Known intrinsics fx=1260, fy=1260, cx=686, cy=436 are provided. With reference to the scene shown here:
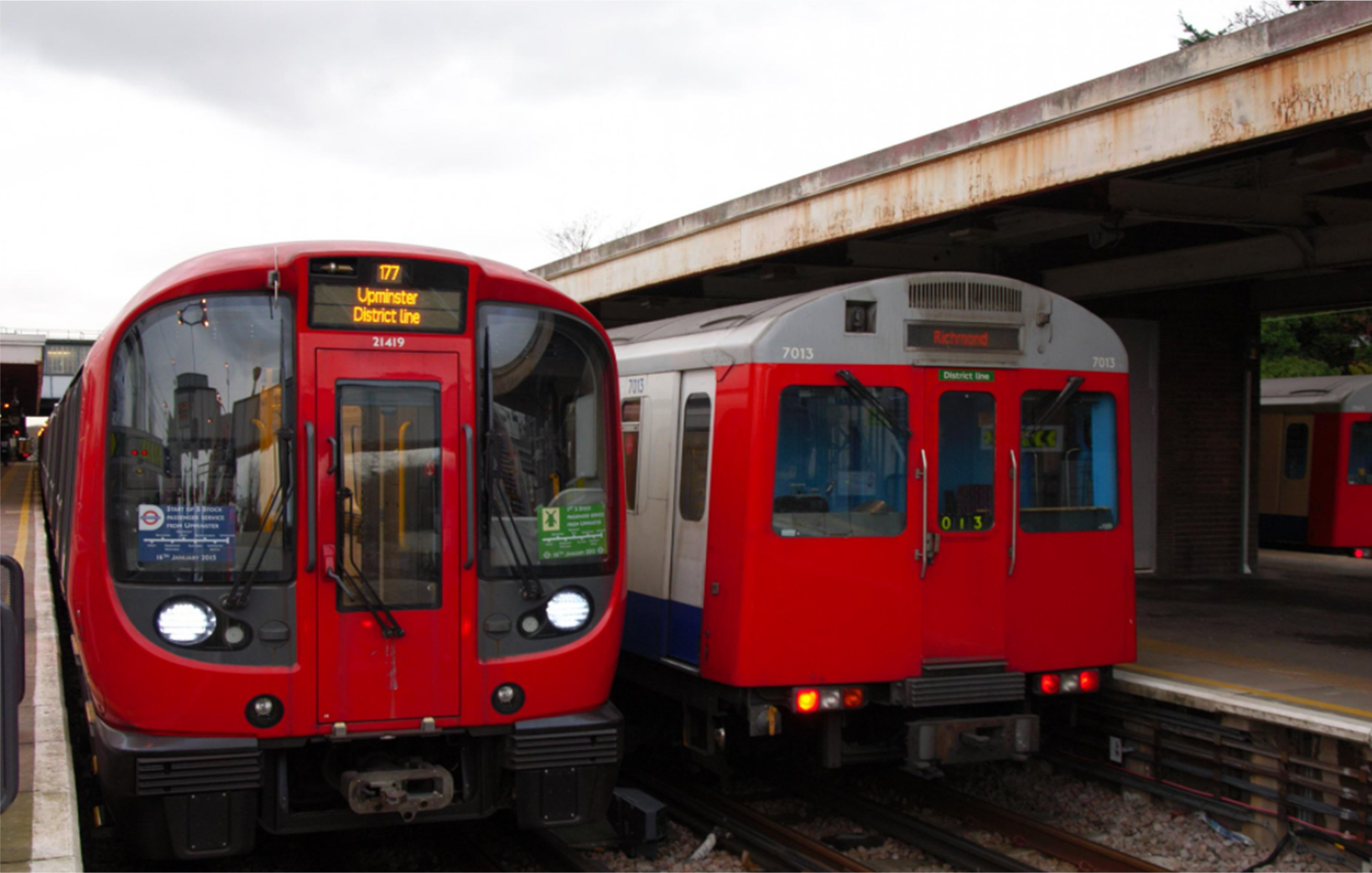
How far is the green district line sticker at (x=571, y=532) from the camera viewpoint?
585 centimetres

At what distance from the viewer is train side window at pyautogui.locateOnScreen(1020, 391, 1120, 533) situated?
7.27 metres

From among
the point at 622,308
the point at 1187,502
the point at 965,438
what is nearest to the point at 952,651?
the point at 965,438

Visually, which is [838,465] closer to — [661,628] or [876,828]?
[661,628]

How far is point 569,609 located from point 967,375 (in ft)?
8.95

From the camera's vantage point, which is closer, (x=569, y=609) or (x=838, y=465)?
(x=569, y=609)

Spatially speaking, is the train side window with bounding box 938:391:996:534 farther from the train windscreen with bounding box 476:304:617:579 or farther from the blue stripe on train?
the train windscreen with bounding box 476:304:617:579

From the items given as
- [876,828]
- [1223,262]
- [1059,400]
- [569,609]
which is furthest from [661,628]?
[1223,262]

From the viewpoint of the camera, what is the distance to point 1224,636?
32.5 ft

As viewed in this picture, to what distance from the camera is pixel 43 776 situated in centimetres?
575

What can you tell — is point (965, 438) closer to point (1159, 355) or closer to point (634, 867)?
point (634, 867)

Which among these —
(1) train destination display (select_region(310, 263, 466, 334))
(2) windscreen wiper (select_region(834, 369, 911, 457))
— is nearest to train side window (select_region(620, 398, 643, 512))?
(2) windscreen wiper (select_region(834, 369, 911, 457))

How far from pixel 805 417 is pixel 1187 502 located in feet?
28.4

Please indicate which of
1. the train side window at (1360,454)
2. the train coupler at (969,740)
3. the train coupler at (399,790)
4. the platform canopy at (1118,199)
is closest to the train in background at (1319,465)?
the train side window at (1360,454)

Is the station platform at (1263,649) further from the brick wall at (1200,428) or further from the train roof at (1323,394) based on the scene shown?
the train roof at (1323,394)
